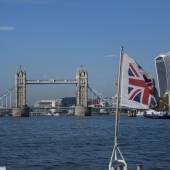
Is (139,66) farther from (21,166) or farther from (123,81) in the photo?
(21,166)

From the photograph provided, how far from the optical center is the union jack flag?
2041 cm

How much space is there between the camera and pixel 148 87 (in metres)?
20.5

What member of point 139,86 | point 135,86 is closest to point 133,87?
point 135,86

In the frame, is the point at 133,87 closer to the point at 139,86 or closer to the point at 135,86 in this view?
the point at 135,86

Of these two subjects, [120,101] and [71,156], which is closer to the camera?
[120,101]

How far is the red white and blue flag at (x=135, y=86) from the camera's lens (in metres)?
20.3

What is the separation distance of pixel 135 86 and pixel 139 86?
14 cm

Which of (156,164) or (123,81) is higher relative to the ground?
(123,81)

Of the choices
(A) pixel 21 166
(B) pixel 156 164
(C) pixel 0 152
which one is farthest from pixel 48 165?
(C) pixel 0 152

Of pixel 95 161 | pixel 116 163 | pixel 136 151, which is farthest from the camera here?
pixel 136 151

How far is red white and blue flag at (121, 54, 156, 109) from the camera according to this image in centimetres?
2034

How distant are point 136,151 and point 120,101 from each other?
31.5 metres

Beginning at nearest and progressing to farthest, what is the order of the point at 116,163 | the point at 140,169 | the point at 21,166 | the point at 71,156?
the point at 140,169 < the point at 116,163 < the point at 21,166 < the point at 71,156

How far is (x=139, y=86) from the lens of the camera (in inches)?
805
